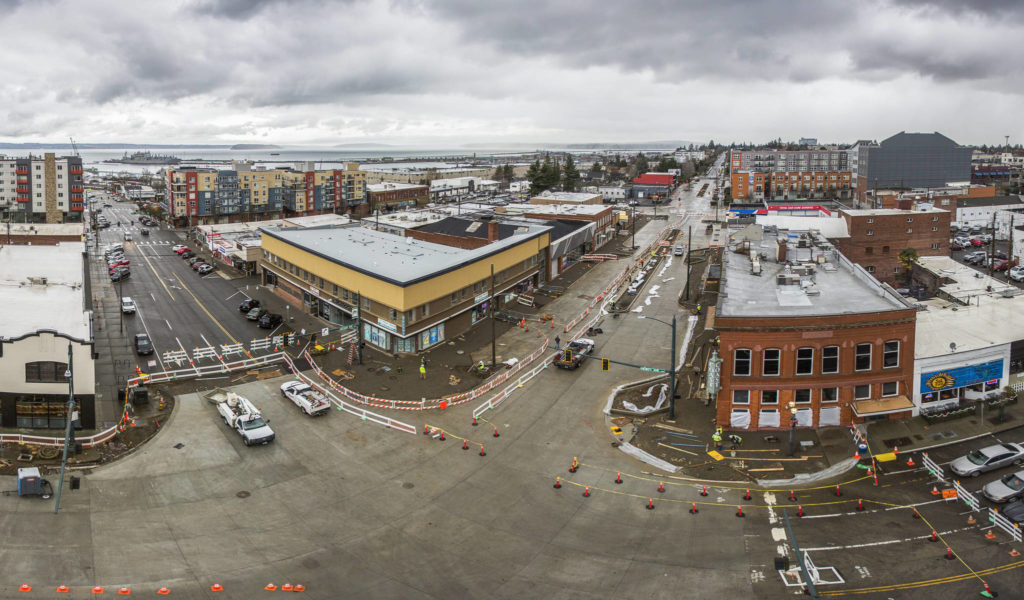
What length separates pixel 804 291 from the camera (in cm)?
3912

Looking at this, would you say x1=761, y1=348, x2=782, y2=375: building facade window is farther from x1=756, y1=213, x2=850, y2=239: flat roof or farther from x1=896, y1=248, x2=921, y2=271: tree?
x1=896, y1=248, x2=921, y2=271: tree

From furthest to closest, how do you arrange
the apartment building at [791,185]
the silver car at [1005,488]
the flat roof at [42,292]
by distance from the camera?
1. the apartment building at [791,185]
2. the flat roof at [42,292]
3. the silver car at [1005,488]

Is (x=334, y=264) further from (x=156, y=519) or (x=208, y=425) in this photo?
(x=156, y=519)

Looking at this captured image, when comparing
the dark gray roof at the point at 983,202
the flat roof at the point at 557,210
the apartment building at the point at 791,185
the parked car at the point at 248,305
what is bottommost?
→ the parked car at the point at 248,305

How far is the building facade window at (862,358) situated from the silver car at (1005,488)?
7968mm

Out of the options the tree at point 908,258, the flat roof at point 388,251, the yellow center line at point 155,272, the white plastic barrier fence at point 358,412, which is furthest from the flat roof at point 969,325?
the yellow center line at point 155,272

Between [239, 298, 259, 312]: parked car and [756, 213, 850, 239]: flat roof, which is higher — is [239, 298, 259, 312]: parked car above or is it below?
below

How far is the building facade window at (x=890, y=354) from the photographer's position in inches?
1330

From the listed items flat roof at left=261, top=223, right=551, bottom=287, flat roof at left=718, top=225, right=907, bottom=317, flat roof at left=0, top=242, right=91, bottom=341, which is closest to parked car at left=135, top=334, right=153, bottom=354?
flat roof at left=0, top=242, right=91, bottom=341

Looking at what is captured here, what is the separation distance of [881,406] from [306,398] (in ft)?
102

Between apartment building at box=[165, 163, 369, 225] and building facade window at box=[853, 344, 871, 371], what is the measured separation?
112551mm

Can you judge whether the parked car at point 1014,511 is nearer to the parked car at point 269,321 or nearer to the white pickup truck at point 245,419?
the white pickup truck at point 245,419

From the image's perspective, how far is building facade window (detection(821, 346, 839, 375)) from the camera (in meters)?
33.4

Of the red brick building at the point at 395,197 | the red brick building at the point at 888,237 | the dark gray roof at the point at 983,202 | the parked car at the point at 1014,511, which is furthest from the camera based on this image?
the red brick building at the point at 395,197
